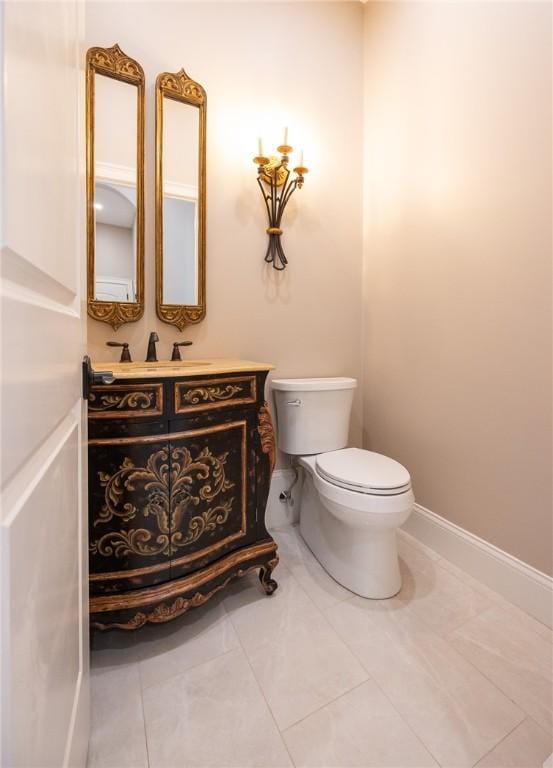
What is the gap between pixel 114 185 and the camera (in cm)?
145

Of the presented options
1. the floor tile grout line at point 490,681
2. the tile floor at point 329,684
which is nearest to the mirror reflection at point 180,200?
the tile floor at point 329,684

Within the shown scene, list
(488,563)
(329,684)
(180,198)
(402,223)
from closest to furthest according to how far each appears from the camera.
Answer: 1. (329,684)
2. (488,563)
3. (180,198)
4. (402,223)

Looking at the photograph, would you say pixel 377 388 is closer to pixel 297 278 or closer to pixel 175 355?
pixel 297 278

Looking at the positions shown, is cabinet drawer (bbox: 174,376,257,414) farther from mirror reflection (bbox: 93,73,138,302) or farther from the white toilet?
mirror reflection (bbox: 93,73,138,302)

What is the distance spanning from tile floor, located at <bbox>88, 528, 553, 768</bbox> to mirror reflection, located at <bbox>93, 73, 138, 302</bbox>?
1345 mm

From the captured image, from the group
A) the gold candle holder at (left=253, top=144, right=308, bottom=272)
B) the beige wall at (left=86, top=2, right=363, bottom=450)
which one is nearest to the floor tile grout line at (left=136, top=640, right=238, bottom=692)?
the beige wall at (left=86, top=2, right=363, bottom=450)

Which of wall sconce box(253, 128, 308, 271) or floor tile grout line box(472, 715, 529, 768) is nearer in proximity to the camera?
floor tile grout line box(472, 715, 529, 768)

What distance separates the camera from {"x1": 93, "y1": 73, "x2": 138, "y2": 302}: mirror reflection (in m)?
1.41

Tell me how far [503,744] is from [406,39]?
9.10ft

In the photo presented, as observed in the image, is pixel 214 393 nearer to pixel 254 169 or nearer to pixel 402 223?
pixel 254 169

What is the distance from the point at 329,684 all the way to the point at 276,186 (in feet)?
6.69

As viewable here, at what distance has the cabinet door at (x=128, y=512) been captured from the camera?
1.09 meters

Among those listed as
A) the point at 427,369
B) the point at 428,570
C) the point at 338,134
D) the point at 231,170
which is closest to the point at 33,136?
the point at 231,170

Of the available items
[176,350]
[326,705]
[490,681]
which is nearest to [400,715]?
[326,705]
